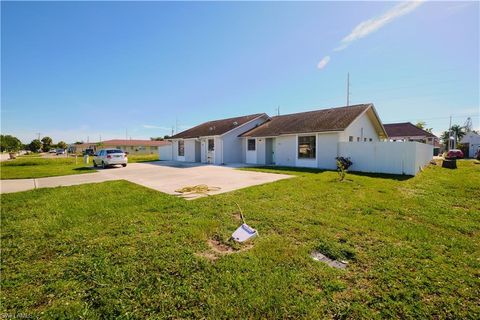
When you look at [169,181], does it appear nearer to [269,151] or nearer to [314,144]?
[314,144]

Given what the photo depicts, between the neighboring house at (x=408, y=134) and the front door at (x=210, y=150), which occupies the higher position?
the neighboring house at (x=408, y=134)

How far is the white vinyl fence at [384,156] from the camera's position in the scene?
474 inches

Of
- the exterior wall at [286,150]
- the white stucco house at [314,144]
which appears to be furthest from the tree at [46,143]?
the exterior wall at [286,150]

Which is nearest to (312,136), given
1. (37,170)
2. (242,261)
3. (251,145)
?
(251,145)

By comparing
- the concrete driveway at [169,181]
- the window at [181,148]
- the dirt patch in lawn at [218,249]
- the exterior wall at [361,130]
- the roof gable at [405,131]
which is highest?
the roof gable at [405,131]

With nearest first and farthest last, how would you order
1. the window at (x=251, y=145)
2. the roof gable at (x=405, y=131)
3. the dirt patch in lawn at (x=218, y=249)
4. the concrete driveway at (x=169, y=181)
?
the dirt patch in lawn at (x=218, y=249), the concrete driveway at (x=169, y=181), the window at (x=251, y=145), the roof gable at (x=405, y=131)

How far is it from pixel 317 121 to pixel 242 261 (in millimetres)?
15375

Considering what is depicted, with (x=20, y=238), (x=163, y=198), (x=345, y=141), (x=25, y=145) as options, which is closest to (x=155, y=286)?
(x=20, y=238)

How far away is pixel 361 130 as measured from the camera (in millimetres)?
17188

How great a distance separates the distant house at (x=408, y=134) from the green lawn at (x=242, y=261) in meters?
33.5

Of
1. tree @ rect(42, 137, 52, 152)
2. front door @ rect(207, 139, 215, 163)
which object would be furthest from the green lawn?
tree @ rect(42, 137, 52, 152)

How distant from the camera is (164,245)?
3.84 meters

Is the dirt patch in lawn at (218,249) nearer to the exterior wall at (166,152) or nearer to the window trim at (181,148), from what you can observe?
the window trim at (181,148)

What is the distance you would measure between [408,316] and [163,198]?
627 centimetres
